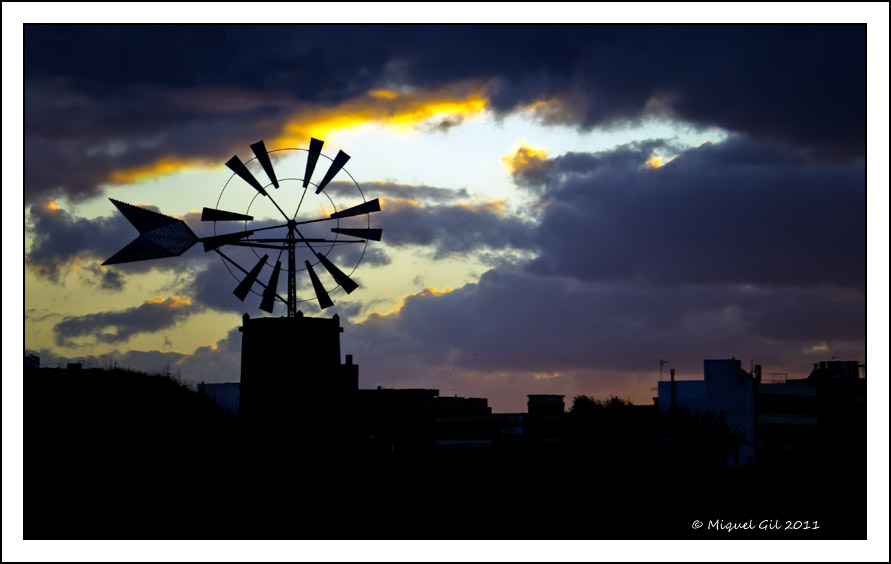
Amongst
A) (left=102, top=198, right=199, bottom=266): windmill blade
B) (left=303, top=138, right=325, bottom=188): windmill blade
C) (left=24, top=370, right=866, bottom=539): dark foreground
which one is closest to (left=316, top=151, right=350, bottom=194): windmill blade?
(left=303, top=138, right=325, bottom=188): windmill blade

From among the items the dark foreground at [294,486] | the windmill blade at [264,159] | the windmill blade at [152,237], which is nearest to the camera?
the dark foreground at [294,486]

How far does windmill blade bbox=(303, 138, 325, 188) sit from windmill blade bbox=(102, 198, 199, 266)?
15.7 ft

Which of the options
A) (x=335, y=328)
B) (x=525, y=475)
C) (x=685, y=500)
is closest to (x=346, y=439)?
(x=335, y=328)

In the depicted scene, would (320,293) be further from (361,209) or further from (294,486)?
(294,486)

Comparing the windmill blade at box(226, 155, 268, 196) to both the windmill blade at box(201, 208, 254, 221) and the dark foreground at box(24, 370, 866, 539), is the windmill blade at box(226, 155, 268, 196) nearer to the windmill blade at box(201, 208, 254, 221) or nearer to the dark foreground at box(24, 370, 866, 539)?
the windmill blade at box(201, 208, 254, 221)

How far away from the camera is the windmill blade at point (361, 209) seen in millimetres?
40406

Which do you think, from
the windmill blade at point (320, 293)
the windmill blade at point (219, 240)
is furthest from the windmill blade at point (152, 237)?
the windmill blade at point (320, 293)

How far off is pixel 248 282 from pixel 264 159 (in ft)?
15.8

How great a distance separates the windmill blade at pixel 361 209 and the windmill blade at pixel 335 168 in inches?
58.4

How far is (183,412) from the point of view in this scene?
130 ft

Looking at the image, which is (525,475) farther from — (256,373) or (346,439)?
(256,373)

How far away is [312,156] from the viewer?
39.0 meters

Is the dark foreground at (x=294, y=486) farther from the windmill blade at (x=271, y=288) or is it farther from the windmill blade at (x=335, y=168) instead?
the windmill blade at (x=335, y=168)

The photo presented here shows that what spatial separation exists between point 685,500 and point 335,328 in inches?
641
